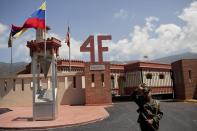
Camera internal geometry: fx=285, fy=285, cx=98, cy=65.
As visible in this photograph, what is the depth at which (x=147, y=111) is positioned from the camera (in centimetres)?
629

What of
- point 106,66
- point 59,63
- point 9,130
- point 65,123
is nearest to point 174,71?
point 106,66

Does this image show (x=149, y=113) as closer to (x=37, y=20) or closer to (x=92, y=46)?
(x=37, y=20)

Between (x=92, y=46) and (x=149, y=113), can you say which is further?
(x=92, y=46)

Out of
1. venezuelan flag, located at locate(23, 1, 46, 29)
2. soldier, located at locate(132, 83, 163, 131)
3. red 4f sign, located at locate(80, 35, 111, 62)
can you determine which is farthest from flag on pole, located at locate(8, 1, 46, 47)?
soldier, located at locate(132, 83, 163, 131)

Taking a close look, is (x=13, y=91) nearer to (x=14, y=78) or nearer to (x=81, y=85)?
(x=14, y=78)

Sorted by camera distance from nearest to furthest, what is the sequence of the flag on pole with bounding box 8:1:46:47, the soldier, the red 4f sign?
the soldier → the flag on pole with bounding box 8:1:46:47 → the red 4f sign

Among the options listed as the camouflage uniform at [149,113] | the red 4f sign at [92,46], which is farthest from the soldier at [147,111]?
the red 4f sign at [92,46]

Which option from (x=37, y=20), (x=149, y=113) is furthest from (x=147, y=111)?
(x=37, y=20)

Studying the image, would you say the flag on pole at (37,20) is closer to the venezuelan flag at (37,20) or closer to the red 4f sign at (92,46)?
the venezuelan flag at (37,20)

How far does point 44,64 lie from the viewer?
699 inches

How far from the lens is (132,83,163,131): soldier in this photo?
6.17 meters

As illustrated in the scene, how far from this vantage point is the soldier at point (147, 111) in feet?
20.2

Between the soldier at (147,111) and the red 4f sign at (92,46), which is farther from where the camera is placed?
the red 4f sign at (92,46)

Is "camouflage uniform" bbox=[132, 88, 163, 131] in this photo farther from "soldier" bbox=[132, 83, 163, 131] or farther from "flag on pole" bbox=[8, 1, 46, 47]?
"flag on pole" bbox=[8, 1, 46, 47]
